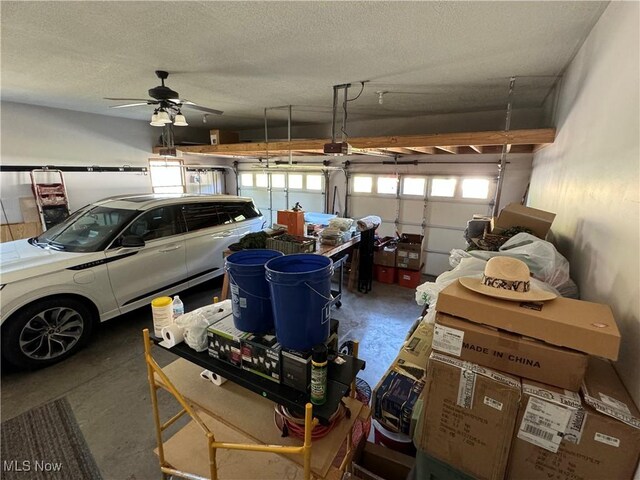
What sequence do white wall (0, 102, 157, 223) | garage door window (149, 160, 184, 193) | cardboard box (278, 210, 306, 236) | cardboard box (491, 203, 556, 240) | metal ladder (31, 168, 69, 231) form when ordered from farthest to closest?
1. garage door window (149, 160, 184, 193)
2. metal ladder (31, 168, 69, 231)
3. white wall (0, 102, 157, 223)
4. cardboard box (278, 210, 306, 236)
5. cardboard box (491, 203, 556, 240)

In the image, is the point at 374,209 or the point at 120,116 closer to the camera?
the point at 120,116

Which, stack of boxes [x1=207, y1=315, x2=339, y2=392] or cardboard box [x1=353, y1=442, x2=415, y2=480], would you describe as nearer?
stack of boxes [x1=207, y1=315, x2=339, y2=392]

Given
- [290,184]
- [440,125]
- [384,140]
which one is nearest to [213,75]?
[384,140]

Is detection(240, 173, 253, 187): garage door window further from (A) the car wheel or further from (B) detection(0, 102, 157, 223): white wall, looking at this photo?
(A) the car wheel

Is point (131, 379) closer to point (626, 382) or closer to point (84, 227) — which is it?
point (84, 227)

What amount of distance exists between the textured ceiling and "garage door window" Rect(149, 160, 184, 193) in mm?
2915

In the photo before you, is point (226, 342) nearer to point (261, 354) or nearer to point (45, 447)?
point (261, 354)

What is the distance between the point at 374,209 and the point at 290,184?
238cm

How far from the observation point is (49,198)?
4.95 meters

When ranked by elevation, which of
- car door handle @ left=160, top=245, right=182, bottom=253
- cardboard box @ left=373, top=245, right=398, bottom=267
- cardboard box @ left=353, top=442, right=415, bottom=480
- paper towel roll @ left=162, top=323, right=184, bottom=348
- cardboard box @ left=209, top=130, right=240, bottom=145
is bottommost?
cardboard box @ left=353, top=442, right=415, bottom=480

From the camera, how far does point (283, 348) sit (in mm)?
1148

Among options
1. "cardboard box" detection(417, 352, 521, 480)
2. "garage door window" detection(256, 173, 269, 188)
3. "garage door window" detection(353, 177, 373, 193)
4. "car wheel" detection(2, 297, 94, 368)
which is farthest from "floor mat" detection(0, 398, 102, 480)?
"garage door window" detection(256, 173, 269, 188)

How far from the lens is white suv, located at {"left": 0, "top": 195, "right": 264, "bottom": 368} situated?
254 cm

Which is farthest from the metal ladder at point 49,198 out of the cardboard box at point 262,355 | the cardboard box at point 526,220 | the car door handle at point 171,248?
the cardboard box at point 526,220
